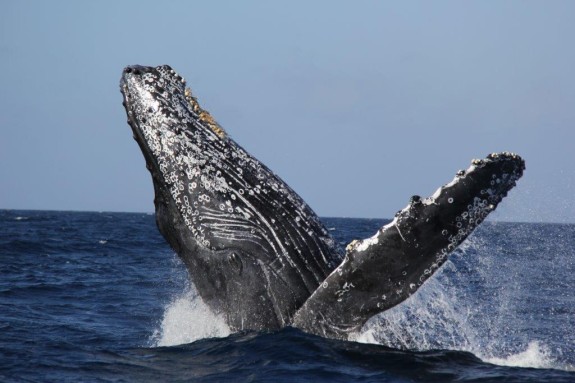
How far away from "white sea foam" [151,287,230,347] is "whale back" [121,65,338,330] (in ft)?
0.87

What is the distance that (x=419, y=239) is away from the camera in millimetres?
6484

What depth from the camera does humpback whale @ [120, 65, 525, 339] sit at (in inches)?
255

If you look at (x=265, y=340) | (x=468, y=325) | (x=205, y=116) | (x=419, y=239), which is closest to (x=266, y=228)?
(x=265, y=340)

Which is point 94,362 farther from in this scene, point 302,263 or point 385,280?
point 385,280

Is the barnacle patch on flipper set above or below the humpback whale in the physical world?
above

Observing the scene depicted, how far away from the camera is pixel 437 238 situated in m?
6.50

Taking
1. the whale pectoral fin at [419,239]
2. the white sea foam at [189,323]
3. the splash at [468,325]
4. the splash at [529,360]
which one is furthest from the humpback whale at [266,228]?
the splash at [529,360]

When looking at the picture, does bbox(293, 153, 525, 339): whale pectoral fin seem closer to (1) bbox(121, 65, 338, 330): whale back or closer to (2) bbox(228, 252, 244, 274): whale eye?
(1) bbox(121, 65, 338, 330): whale back

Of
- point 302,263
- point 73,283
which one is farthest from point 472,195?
point 73,283

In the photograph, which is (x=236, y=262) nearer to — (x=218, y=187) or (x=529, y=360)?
(x=218, y=187)

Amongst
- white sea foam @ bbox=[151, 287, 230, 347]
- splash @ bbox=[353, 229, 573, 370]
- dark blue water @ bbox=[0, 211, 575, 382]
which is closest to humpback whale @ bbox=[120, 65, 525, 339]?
white sea foam @ bbox=[151, 287, 230, 347]

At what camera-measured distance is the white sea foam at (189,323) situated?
8.05 meters

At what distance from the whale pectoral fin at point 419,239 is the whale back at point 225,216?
0.92 m

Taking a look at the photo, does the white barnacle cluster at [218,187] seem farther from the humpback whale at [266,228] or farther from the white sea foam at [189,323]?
the white sea foam at [189,323]
